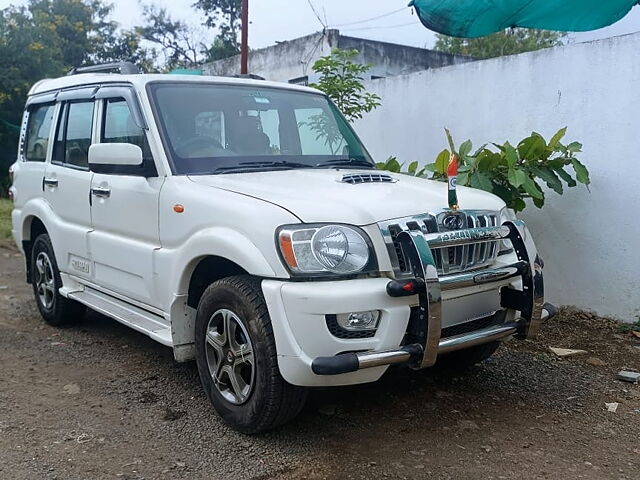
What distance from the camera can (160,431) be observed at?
3.55 meters

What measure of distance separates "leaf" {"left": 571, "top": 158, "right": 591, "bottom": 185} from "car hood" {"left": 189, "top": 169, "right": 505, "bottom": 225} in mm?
1800

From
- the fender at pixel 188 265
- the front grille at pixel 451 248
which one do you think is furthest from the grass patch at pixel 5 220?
the front grille at pixel 451 248

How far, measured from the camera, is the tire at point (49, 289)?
5.41 meters

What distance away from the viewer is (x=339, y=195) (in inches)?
131

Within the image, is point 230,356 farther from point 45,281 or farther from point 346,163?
point 45,281

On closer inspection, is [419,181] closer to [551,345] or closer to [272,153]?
[272,153]

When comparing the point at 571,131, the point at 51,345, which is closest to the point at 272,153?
the point at 51,345

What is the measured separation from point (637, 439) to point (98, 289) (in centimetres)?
353

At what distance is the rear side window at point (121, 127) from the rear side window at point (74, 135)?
0.28 meters

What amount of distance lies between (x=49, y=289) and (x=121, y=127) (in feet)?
6.33

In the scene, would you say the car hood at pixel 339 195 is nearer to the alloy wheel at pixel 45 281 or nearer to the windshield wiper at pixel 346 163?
the windshield wiper at pixel 346 163

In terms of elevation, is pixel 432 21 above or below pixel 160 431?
above

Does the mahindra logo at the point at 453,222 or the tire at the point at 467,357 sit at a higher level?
the mahindra logo at the point at 453,222

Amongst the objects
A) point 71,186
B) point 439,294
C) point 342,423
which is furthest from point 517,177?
point 71,186
